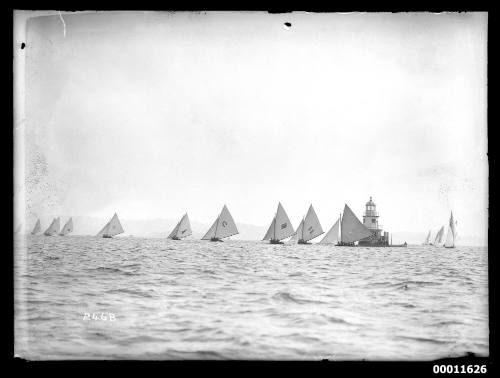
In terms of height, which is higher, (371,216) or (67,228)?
(371,216)

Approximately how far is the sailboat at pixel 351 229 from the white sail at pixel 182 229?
246 cm

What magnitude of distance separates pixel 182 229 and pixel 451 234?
450 centimetres

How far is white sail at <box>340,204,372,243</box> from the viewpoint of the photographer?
775 centimetres

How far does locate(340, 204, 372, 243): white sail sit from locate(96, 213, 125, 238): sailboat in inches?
135

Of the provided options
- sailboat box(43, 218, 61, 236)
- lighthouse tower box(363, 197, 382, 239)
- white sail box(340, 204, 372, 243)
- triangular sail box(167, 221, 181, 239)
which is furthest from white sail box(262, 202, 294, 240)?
sailboat box(43, 218, 61, 236)

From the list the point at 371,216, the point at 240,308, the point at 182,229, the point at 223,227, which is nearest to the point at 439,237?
the point at 371,216

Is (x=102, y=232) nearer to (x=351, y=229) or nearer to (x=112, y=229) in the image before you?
(x=112, y=229)

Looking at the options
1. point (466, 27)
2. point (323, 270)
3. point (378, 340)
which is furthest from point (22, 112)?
point (466, 27)

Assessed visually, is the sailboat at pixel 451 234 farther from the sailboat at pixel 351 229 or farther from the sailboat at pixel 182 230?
the sailboat at pixel 182 230

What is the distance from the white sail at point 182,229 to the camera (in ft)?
24.8

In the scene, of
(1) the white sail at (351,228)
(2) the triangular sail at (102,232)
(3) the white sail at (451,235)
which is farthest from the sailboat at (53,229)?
(3) the white sail at (451,235)

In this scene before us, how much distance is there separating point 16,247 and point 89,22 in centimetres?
315

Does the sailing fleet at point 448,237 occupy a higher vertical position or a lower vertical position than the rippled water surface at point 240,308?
higher

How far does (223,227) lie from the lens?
359 inches
